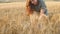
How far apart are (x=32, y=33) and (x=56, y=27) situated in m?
0.16

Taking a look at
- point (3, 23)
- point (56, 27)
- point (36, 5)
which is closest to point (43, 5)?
point (36, 5)

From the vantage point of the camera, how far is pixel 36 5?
5.06 ft

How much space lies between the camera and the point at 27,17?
5.09 ft

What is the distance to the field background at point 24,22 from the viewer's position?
1510 mm

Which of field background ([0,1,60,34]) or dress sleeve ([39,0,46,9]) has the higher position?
dress sleeve ([39,0,46,9])

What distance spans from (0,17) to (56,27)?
1.26 ft

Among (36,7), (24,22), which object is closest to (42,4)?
(36,7)

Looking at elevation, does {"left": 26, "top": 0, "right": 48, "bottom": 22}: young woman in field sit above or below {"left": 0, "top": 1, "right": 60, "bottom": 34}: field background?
above

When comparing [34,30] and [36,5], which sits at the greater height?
[36,5]

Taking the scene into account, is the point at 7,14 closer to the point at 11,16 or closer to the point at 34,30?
the point at 11,16

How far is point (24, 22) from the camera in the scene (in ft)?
5.07

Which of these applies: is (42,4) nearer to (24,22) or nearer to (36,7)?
(36,7)

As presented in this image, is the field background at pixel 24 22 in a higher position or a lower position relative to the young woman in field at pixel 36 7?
lower

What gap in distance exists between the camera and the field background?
4.95 ft
